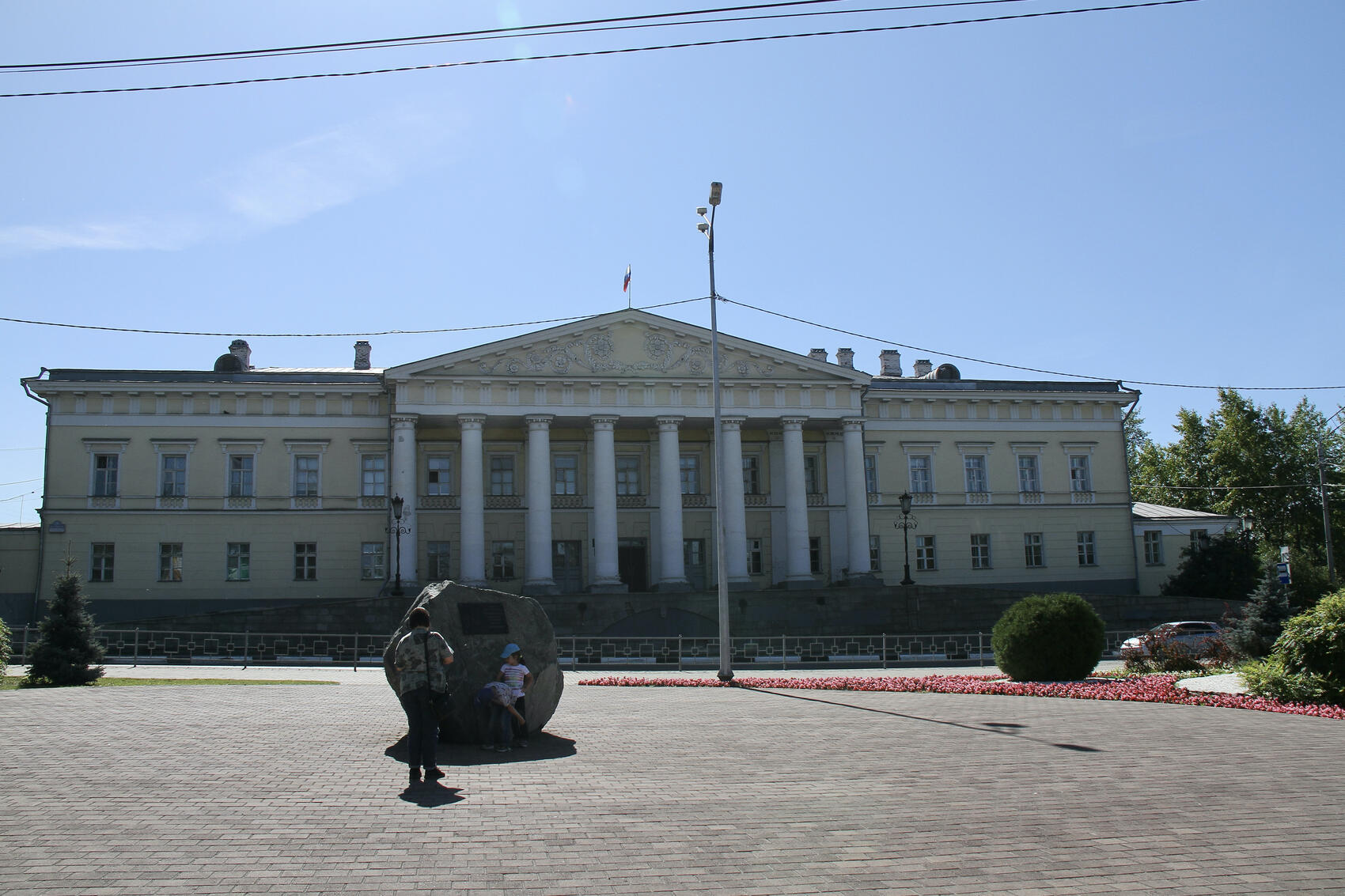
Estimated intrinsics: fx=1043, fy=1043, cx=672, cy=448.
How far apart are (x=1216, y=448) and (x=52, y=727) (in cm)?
6714

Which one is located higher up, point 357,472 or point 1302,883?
point 357,472

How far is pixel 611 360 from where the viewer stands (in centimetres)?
4591

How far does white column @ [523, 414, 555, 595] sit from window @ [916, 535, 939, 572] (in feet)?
61.9

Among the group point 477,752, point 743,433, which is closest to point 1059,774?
point 477,752

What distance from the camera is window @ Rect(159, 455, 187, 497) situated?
45.2 metres

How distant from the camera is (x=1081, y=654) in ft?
67.1

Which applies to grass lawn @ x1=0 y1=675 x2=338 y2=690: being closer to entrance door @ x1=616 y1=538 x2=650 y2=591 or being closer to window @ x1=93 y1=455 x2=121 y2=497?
window @ x1=93 y1=455 x2=121 y2=497

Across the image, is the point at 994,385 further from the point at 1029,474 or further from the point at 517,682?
the point at 517,682

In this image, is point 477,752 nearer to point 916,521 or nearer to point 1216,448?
point 916,521

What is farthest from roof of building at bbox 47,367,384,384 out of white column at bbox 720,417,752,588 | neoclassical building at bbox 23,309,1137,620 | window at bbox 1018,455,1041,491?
window at bbox 1018,455,1041,491

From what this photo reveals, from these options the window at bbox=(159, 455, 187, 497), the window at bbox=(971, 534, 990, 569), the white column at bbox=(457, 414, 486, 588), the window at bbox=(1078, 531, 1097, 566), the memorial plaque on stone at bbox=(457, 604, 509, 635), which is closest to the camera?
the memorial plaque on stone at bbox=(457, 604, 509, 635)

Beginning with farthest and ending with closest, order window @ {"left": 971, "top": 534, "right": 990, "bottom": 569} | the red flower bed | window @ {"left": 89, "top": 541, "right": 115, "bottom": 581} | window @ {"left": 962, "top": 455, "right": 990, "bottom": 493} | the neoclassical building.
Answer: window @ {"left": 962, "top": 455, "right": 990, "bottom": 493}, window @ {"left": 971, "top": 534, "right": 990, "bottom": 569}, the neoclassical building, window @ {"left": 89, "top": 541, "right": 115, "bottom": 581}, the red flower bed

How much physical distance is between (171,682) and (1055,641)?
60.5 ft

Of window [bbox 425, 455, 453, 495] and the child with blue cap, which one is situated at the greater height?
window [bbox 425, 455, 453, 495]
